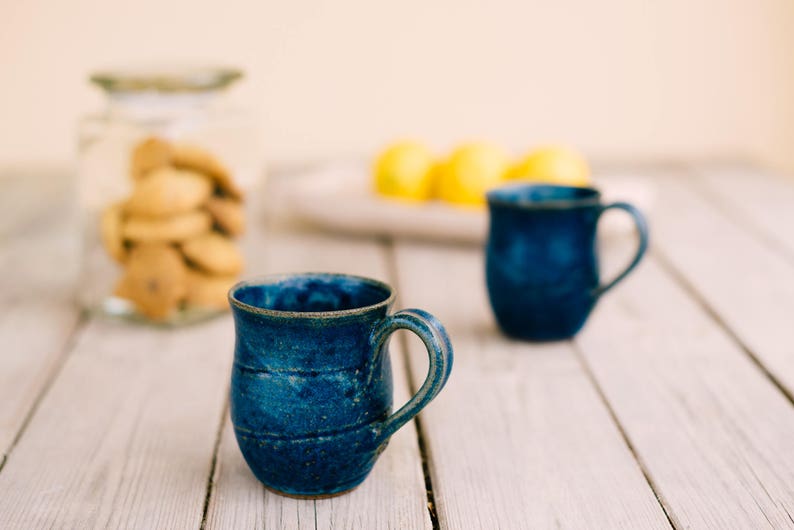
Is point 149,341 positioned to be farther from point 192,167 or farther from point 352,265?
point 352,265

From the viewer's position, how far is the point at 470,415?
2.71ft

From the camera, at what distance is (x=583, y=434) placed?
0.79 meters

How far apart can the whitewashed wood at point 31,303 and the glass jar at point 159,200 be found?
7 cm

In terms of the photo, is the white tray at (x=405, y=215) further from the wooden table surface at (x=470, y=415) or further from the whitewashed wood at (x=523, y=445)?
the whitewashed wood at (x=523, y=445)

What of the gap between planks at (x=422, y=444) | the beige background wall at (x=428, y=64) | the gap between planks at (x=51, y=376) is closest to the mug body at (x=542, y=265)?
the gap between planks at (x=422, y=444)

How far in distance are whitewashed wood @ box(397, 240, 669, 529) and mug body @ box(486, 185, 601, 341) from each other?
0.03 metres

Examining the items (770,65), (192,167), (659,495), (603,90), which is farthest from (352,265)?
(770,65)

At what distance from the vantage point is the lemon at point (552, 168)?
4.51 feet

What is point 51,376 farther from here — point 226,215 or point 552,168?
point 552,168

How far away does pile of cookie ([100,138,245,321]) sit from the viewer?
1031 mm

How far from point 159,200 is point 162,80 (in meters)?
0.14

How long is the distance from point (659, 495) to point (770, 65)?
6.02ft

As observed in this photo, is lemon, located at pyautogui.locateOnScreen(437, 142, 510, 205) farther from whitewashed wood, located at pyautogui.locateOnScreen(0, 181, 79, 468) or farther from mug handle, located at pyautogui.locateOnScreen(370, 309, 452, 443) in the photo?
mug handle, located at pyautogui.locateOnScreen(370, 309, 452, 443)

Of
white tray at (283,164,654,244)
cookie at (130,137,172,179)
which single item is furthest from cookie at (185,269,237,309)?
white tray at (283,164,654,244)
